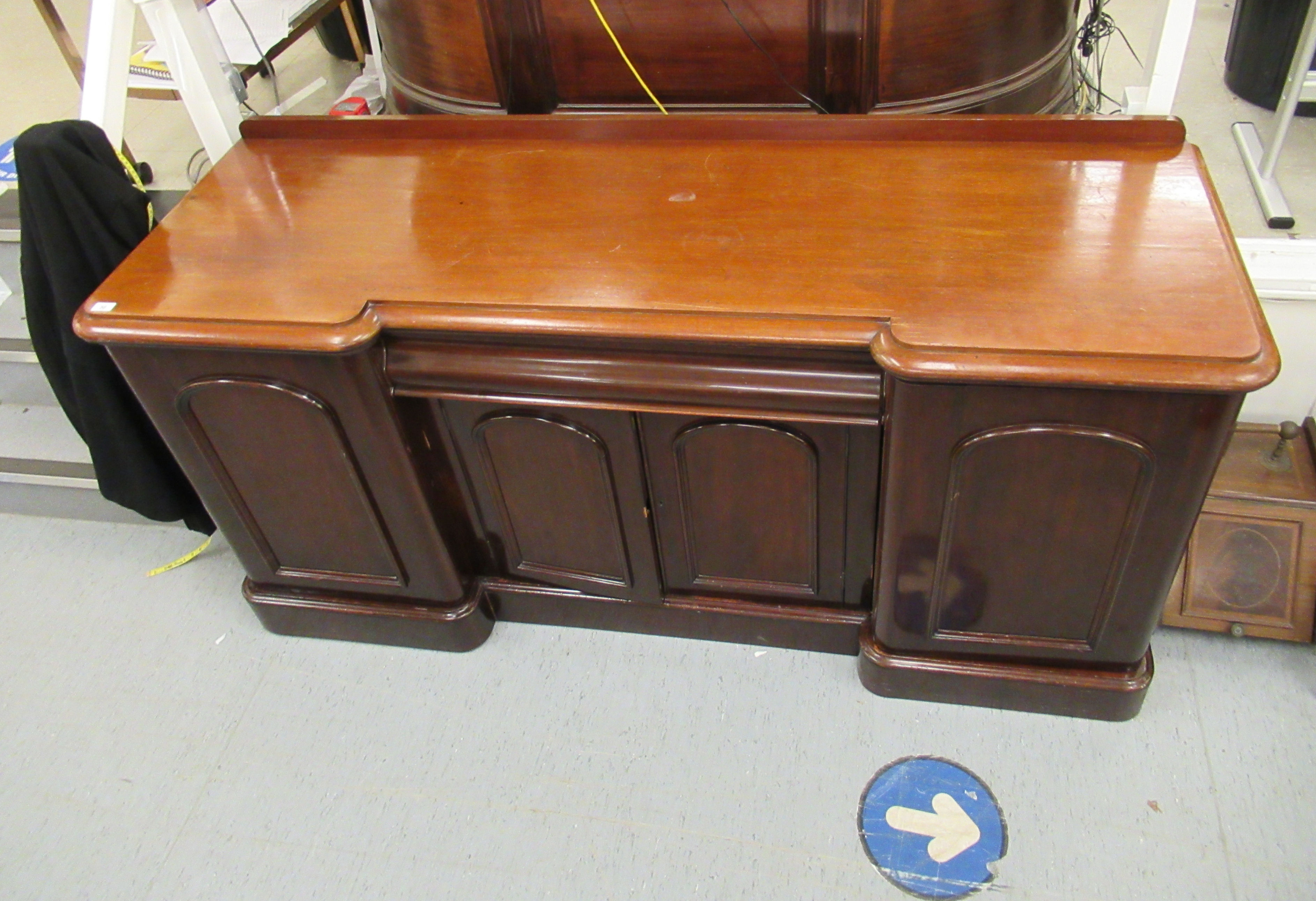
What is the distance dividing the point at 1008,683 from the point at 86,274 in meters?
1.72

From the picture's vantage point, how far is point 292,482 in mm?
1618

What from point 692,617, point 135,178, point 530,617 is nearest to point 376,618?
point 530,617

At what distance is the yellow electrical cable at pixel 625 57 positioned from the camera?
5.63 ft

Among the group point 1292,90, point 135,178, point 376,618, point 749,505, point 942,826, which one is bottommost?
point 942,826

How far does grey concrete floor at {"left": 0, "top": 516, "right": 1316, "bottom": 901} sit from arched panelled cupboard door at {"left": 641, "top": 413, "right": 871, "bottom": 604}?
0.20 m

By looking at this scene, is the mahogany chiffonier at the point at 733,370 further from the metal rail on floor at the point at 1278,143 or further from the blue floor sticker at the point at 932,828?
the metal rail on floor at the point at 1278,143

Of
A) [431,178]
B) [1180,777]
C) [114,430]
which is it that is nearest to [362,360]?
[431,178]

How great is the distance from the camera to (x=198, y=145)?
3.03 m

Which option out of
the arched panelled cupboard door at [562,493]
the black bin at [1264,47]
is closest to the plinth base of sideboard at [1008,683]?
the arched panelled cupboard door at [562,493]

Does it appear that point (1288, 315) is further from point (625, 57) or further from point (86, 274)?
point (86, 274)

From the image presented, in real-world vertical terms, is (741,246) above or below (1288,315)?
above

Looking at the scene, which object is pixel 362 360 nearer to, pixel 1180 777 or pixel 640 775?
pixel 640 775

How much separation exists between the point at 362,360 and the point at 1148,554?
117cm

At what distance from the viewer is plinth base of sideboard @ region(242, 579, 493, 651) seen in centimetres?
181
